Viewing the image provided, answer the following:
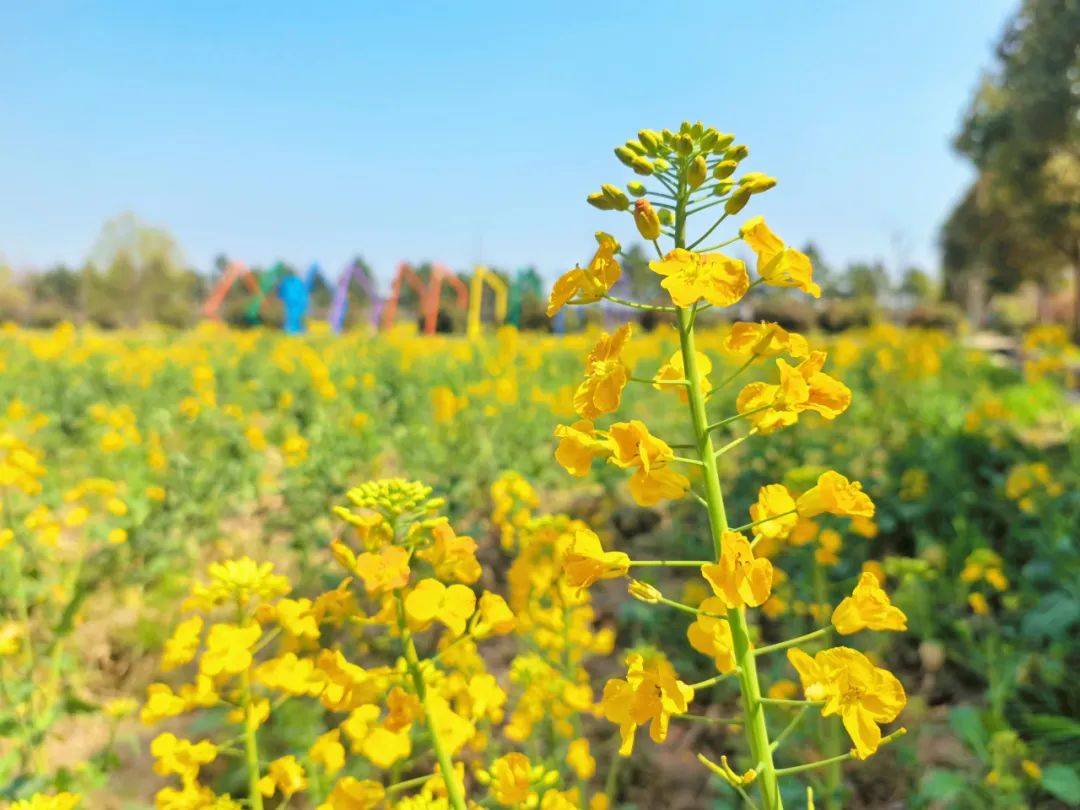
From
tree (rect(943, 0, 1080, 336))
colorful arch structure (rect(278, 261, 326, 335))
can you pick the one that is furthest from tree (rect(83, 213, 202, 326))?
tree (rect(943, 0, 1080, 336))

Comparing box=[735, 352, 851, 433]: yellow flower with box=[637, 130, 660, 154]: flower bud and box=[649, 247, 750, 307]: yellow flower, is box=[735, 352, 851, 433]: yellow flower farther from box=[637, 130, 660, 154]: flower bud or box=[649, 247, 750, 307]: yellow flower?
box=[637, 130, 660, 154]: flower bud

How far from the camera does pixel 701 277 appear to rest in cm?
90

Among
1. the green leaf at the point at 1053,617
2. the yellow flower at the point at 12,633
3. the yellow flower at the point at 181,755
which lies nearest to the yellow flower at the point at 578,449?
the yellow flower at the point at 181,755

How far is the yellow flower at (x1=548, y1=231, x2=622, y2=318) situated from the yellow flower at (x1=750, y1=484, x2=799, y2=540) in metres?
0.34

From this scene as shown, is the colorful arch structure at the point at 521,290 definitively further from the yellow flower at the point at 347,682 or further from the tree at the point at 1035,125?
the yellow flower at the point at 347,682

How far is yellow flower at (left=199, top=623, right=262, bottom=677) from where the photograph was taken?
123 cm

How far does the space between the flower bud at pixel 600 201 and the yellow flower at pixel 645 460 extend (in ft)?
0.99

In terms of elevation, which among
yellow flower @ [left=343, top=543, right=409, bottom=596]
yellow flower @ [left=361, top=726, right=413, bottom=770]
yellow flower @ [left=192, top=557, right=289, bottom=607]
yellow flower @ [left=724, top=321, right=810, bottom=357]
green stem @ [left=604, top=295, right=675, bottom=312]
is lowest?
yellow flower @ [left=361, top=726, right=413, bottom=770]

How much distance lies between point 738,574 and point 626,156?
22.2 inches

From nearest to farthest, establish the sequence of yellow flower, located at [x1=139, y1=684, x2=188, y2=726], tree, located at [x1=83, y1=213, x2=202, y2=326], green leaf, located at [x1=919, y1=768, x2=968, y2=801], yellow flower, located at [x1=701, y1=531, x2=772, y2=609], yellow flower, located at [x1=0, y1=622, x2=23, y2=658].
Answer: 1. yellow flower, located at [x1=701, y1=531, x2=772, y2=609]
2. yellow flower, located at [x1=139, y1=684, x2=188, y2=726]
3. green leaf, located at [x1=919, y1=768, x2=968, y2=801]
4. yellow flower, located at [x1=0, y1=622, x2=23, y2=658]
5. tree, located at [x1=83, y1=213, x2=202, y2=326]

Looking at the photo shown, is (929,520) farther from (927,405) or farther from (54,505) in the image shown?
(54,505)

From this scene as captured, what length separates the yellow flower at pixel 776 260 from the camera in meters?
0.98

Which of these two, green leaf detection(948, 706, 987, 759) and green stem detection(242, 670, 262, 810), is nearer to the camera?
green stem detection(242, 670, 262, 810)

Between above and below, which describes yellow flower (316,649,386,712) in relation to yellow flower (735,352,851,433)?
below
